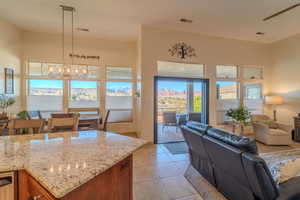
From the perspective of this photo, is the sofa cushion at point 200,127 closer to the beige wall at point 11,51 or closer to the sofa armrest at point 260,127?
the sofa armrest at point 260,127

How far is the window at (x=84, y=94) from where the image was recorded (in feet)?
18.2

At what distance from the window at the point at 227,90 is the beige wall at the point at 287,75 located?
158cm

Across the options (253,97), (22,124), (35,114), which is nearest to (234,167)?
(22,124)

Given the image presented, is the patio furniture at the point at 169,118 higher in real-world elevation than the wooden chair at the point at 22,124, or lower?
lower

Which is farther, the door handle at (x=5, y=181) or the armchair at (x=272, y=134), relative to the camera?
the armchair at (x=272, y=134)

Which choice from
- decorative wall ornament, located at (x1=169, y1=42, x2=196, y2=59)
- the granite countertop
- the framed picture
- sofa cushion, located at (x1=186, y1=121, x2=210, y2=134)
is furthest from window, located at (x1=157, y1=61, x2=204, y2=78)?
the framed picture

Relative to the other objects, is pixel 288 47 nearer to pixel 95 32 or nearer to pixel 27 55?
pixel 95 32

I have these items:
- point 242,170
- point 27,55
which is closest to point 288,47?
point 242,170

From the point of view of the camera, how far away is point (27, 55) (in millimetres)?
5105

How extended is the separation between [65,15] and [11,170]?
4.20 m

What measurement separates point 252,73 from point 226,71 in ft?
4.00

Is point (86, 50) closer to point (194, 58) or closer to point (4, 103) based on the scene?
point (4, 103)

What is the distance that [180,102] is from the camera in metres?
5.58

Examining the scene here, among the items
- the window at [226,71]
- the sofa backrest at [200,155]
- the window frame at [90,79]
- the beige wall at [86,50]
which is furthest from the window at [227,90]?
the sofa backrest at [200,155]
